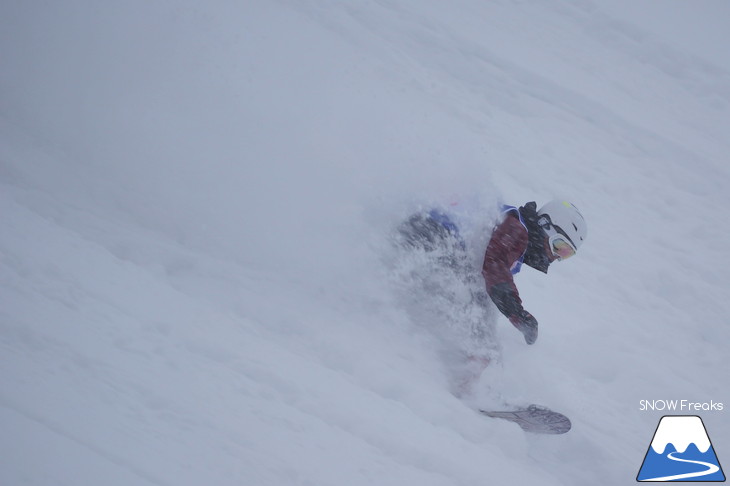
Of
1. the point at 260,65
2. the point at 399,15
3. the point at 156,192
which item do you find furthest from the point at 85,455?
the point at 399,15

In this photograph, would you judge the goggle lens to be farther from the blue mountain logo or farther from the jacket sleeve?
the blue mountain logo

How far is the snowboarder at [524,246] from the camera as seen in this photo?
363 centimetres

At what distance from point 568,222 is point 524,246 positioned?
39 centimetres

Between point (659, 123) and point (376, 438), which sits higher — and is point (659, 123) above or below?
above

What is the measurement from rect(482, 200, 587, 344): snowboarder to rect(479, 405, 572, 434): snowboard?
47 centimetres

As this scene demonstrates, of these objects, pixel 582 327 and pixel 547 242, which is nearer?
pixel 547 242

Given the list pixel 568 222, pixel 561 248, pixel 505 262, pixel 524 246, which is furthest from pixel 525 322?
pixel 568 222

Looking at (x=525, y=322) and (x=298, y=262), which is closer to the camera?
(x=525, y=322)

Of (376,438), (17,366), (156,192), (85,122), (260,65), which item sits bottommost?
(17,366)

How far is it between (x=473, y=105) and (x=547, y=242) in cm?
410

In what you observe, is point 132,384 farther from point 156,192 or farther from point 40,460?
point 156,192

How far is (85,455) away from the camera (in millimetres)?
2102

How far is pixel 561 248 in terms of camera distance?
12.8ft

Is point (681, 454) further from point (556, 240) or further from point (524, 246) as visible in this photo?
point (524, 246)
